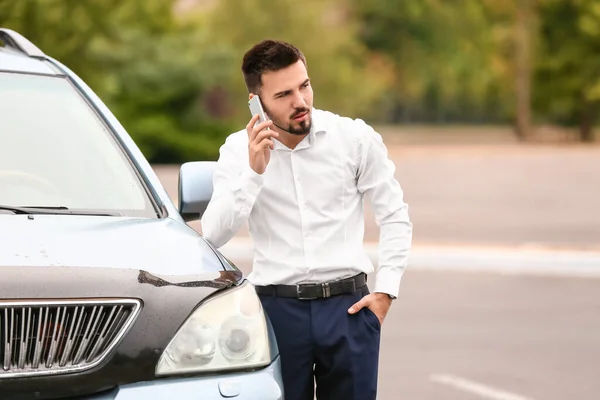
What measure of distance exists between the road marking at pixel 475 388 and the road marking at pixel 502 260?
642 cm

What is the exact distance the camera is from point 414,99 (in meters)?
122

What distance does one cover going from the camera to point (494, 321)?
1147 cm

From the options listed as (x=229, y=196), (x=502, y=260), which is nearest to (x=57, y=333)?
(x=229, y=196)

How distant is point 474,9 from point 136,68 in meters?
45.8

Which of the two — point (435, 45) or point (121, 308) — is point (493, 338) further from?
point (435, 45)

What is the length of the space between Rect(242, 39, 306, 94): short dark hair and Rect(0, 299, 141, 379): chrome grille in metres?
1.17

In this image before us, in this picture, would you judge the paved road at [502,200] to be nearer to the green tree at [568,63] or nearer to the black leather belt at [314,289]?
the black leather belt at [314,289]

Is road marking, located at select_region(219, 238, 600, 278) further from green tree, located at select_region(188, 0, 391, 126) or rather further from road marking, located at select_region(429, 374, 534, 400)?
green tree, located at select_region(188, 0, 391, 126)

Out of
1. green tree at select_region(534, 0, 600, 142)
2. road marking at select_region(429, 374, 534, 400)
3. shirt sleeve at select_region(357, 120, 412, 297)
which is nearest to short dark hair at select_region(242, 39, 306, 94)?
shirt sleeve at select_region(357, 120, 412, 297)

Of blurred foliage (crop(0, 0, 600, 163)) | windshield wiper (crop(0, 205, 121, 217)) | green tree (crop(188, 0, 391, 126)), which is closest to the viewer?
windshield wiper (crop(0, 205, 121, 217))

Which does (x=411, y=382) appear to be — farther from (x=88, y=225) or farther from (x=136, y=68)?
(x=136, y=68)

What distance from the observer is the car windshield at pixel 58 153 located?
464 centimetres

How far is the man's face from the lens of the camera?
4539mm

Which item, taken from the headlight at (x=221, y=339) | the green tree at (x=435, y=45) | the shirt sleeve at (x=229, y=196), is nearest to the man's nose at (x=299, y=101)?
the shirt sleeve at (x=229, y=196)
